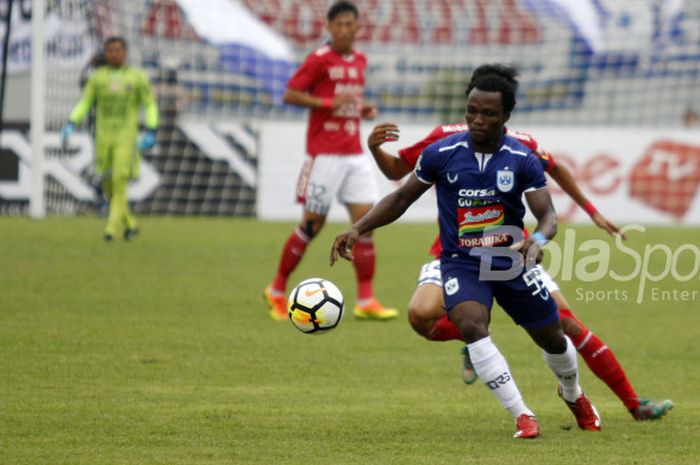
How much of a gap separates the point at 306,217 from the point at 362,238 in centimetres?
52

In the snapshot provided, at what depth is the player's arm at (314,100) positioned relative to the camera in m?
11.4

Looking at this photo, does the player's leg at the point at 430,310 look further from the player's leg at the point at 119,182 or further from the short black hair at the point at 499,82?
the player's leg at the point at 119,182

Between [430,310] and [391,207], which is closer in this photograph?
[391,207]

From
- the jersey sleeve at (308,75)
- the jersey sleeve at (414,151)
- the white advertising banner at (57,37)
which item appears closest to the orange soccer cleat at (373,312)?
the jersey sleeve at (308,75)

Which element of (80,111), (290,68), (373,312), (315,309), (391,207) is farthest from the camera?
(290,68)

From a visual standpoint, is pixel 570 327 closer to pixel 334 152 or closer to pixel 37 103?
pixel 334 152

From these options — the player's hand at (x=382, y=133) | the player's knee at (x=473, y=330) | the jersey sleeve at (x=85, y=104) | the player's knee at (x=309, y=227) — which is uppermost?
the player's hand at (x=382, y=133)

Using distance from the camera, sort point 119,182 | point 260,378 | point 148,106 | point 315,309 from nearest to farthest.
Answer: point 315,309
point 260,378
point 119,182
point 148,106

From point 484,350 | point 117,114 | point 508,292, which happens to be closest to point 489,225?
point 508,292

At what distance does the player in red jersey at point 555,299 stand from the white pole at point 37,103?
11.5m

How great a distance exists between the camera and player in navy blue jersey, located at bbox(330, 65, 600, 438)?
6590 millimetres

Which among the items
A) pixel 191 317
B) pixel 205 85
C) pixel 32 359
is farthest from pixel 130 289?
pixel 205 85

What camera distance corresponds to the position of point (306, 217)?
11.5 metres

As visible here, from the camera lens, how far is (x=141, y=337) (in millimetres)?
9805
